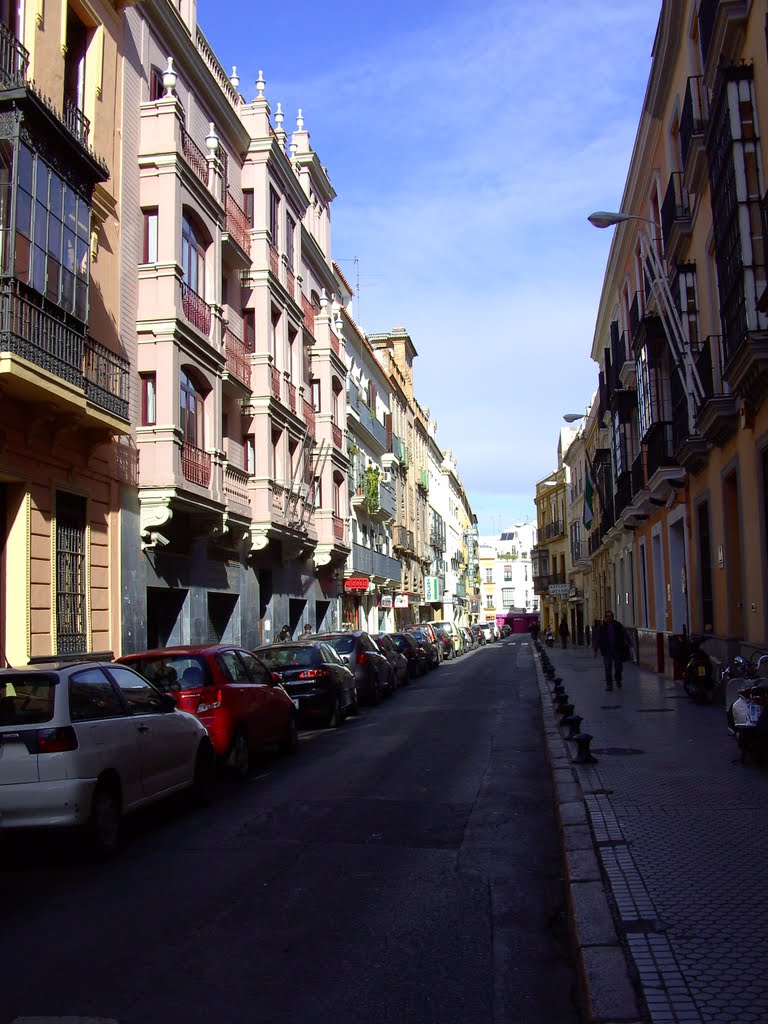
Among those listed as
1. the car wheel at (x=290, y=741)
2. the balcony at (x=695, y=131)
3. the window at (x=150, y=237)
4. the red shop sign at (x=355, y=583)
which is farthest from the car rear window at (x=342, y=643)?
the red shop sign at (x=355, y=583)

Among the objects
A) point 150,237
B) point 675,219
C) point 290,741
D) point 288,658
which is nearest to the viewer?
point 290,741

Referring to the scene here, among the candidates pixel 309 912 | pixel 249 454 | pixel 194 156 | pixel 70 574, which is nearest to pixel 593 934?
pixel 309 912

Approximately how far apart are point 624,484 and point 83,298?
751 inches

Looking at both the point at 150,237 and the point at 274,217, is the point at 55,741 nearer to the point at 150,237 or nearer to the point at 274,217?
the point at 150,237

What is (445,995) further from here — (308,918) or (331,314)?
(331,314)

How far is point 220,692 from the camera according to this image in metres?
10.7

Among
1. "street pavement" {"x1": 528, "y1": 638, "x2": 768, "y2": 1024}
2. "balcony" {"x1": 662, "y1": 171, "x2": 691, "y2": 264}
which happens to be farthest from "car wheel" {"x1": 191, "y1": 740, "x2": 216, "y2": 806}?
"balcony" {"x1": 662, "y1": 171, "x2": 691, "y2": 264}

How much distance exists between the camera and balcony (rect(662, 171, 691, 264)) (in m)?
19.3

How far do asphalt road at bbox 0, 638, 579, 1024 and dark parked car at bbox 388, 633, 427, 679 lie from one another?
68.1 ft

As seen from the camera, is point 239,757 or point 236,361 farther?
point 236,361

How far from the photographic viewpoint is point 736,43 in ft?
47.8

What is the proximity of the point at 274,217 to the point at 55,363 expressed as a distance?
638 inches

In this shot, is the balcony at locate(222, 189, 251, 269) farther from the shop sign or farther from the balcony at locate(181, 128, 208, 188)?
Result: the shop sign

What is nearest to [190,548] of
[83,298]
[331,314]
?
[83,298]
